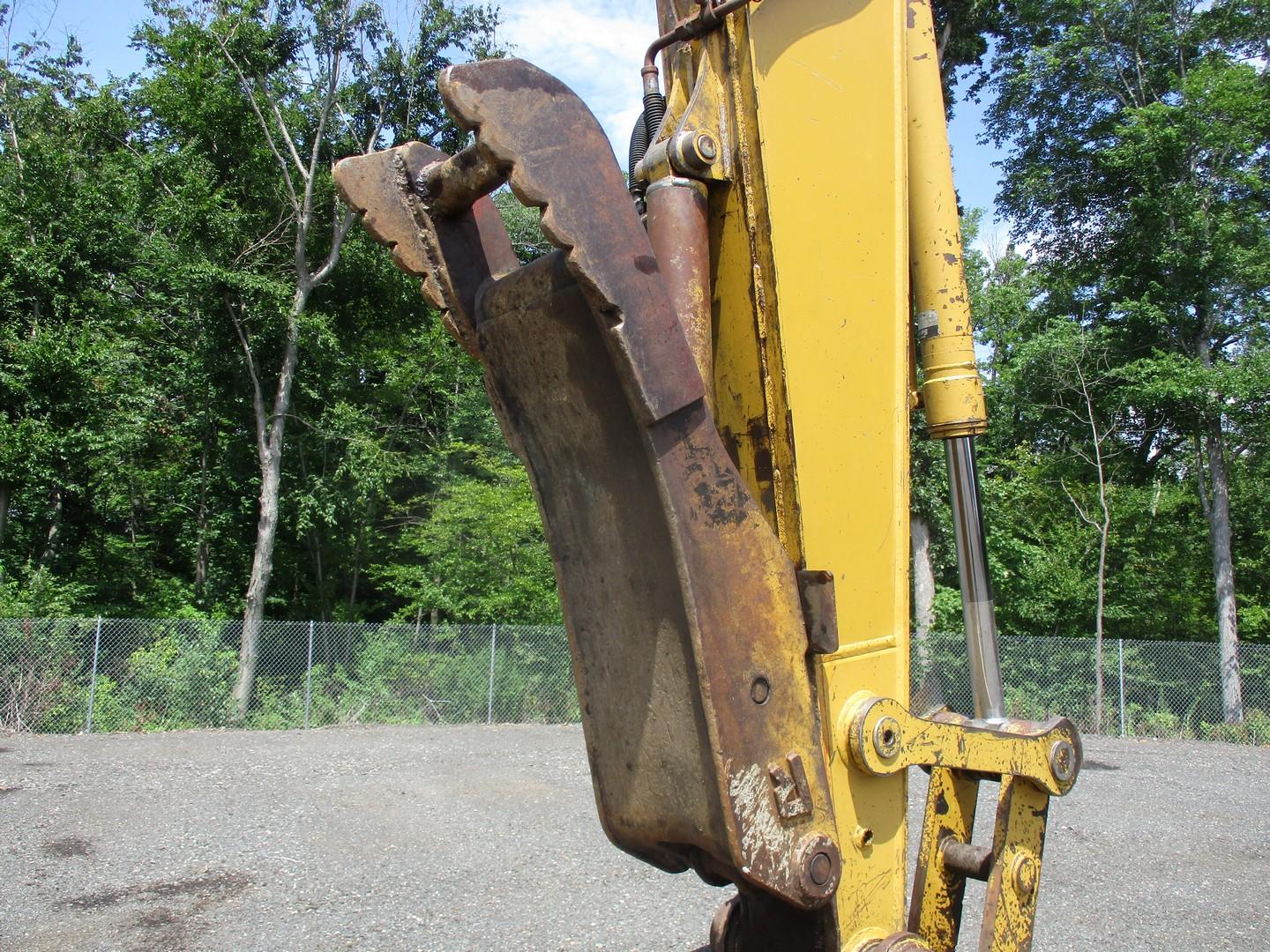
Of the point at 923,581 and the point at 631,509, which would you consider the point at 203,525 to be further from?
the point at 631,509

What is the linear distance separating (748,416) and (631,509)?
0.32 metres

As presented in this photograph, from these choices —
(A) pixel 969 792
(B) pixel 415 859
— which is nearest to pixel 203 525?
(B) pixel 415 859

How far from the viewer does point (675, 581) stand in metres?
1.57

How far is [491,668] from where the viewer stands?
16781 millimetres

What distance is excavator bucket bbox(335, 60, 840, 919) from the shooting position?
4.71 feet

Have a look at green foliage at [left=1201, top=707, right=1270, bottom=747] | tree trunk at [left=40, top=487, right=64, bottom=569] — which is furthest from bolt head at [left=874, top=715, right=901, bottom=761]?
tree trunk at [left=40, top=487, right=64, bottom=569]

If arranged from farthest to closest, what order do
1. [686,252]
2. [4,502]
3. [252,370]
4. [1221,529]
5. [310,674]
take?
[252,370] < [1221,529] < [4,502] < [310,674] < [686,252]

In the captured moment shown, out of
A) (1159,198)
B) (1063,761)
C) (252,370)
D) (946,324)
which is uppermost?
(1159,198)

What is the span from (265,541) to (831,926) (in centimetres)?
1964

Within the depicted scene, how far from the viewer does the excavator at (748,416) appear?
1.49m

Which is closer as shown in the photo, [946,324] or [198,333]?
[946,324]

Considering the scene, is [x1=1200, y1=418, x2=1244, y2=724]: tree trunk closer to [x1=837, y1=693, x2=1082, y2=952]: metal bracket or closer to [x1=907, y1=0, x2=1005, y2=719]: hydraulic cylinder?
[x1=837, y1=693, x2=1082, y2=952]: metal bracket

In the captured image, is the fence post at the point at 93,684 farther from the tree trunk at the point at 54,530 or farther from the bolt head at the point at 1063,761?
the bolt head at the point at 1063,761

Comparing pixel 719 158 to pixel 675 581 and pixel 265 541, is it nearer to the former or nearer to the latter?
pixel 675 581
